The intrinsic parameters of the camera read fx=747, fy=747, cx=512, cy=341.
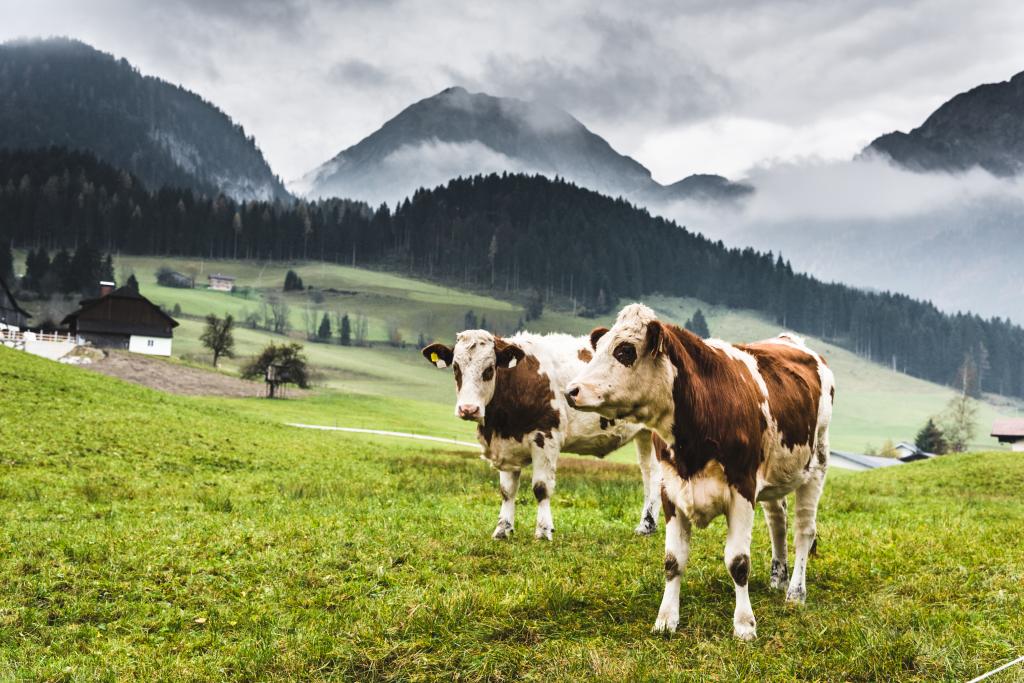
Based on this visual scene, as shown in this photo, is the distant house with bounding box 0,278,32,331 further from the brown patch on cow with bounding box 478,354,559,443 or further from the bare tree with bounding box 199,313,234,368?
the brown patch on cow with bounding box 478,354,559,443

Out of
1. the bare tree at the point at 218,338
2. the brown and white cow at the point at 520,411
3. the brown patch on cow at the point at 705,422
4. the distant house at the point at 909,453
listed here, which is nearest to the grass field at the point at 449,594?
the brown and white cow at the point at 520,411

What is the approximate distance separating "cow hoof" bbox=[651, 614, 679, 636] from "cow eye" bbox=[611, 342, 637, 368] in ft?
8.42

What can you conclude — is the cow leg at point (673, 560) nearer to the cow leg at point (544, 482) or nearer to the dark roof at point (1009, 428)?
the cow leg at point (544, 482)

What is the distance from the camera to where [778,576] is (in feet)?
30.5

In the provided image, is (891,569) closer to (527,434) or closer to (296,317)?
(527,434)

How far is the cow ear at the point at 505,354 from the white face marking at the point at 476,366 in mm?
88

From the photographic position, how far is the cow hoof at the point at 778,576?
924cm

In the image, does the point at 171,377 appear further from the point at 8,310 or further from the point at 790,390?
the point at 790,390

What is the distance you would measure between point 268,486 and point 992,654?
18.4 m

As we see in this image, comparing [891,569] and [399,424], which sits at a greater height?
[891,569]

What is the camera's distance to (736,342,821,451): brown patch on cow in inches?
329

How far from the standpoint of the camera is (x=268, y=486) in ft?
69.0

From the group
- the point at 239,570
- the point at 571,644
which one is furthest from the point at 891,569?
the point at 239,570

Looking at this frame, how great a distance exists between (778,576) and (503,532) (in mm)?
4447
